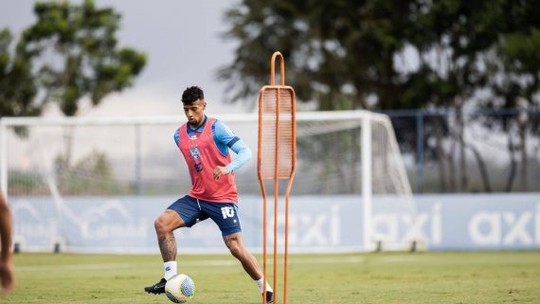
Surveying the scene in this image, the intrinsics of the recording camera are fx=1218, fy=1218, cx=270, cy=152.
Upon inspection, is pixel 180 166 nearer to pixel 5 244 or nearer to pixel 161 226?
pixel 161 226

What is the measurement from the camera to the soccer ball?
13.7 metres

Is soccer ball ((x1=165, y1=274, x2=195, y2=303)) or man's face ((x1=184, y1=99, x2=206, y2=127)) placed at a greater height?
man's face ((x1=184, y1=99, x2=206, y2=127))

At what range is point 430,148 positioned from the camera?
1373 inches

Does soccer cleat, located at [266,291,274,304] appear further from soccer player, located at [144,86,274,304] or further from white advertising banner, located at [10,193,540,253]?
white advertising banner, located at [10,193,540,253]

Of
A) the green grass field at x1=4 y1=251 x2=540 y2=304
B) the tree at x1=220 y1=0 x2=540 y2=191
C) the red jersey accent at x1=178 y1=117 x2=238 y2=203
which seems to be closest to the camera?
the red jersey accent at x1=178 y1=117 x2=238 y2=203

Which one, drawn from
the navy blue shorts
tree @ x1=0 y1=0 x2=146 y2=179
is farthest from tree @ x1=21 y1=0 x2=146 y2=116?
the navy blue shorts

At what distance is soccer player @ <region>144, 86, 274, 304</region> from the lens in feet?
45.9

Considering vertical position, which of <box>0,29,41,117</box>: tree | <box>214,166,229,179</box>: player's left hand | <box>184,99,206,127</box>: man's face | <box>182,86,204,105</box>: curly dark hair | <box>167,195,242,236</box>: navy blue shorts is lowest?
<box>167,195,242,236</box>: navy blue shorts

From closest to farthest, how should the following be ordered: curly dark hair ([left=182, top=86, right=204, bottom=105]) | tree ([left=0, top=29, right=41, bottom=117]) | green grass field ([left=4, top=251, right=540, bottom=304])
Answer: curly dark hair ([left=182, top=86, right=204, bottom=105])
green grass field ([left=4, top=251, right=540, bottom=304])
tree ([left=0, top=29, right=41, bottom=117])

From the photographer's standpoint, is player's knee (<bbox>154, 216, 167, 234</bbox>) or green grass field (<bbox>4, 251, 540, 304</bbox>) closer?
player's knee (<bbox>154, 216, 167, 234</bbox>)

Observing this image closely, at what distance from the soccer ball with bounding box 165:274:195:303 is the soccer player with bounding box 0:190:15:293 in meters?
3.80

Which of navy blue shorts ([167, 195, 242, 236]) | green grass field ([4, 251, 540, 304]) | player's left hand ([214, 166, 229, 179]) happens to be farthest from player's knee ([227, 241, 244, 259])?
green grass field ([4, 251, 540, 304])

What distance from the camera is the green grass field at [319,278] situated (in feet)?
50.7

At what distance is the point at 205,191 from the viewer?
46.5 feet
